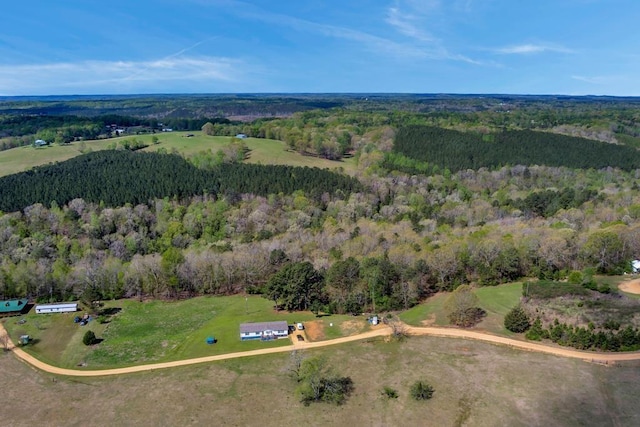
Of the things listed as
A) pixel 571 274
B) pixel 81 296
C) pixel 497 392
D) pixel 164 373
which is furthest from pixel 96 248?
pixel 571 274

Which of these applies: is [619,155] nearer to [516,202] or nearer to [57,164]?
[516,202]

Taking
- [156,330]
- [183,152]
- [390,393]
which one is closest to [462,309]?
[390,393]

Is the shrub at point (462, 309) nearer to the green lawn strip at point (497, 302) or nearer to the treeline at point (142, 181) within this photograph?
the green lawn strip at point (497, 302)

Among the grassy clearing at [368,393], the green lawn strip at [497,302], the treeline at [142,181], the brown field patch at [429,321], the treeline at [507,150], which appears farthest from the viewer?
the treeline at [507,150]

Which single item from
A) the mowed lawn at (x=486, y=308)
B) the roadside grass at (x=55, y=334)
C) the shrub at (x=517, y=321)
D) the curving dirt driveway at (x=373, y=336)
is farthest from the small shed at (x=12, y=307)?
the shrub at (x=517, y=321)

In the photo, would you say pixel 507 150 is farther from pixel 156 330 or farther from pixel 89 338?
pixel 89 338

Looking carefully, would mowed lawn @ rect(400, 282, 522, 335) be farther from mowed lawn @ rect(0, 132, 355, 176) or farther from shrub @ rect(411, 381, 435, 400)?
mowed lawn @ rect(0, 132, 355, 176)
